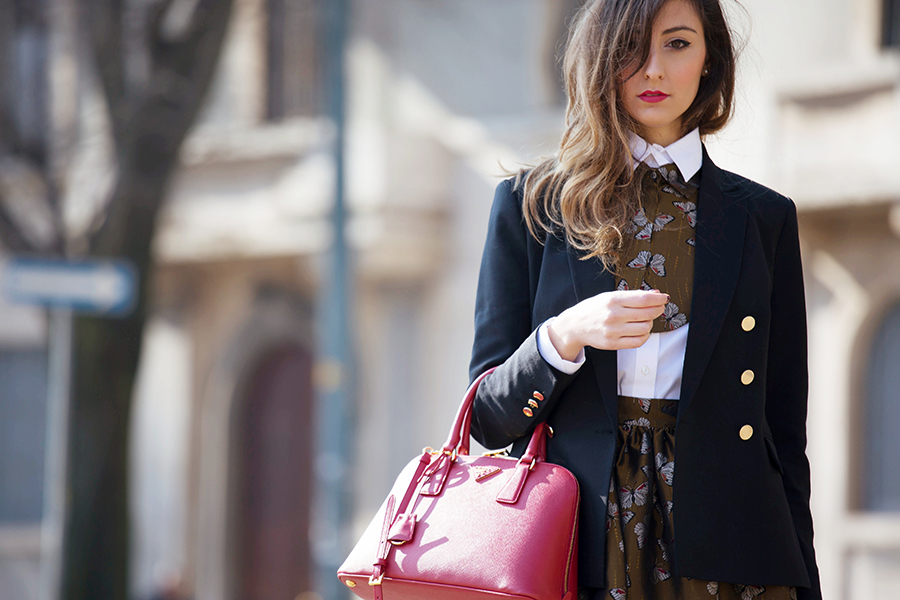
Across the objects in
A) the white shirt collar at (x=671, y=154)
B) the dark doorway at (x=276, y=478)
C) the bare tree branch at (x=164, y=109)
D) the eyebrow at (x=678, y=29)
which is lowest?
the dark doorway at (x=276, y=478)

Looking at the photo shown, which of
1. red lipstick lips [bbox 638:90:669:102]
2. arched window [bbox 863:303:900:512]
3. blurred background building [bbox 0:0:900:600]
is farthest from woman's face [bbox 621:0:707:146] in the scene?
arched window [bbox 863:303:900:512]

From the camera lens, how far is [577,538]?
81.0 inches

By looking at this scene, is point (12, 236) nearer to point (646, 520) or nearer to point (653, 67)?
point (653, 67)

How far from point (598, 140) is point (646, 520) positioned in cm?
69

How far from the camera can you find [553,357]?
6.74ft

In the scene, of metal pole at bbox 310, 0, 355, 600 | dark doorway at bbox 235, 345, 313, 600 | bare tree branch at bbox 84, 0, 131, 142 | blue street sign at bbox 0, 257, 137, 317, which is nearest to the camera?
blue street sign at bbox 0, 257, 137, 317

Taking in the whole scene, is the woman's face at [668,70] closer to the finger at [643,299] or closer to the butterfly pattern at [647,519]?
the finger at [643,299]

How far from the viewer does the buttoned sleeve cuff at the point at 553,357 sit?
2049 mm

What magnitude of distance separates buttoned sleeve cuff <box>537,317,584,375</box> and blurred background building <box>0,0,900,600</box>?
722cm

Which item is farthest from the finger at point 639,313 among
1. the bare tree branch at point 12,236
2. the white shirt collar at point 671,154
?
the bare tree branch at point 12,236

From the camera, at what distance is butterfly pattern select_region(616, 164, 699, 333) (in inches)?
83.7

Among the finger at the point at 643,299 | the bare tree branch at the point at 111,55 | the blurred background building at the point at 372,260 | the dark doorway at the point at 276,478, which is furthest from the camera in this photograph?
the dark doorway at the point at 276,478

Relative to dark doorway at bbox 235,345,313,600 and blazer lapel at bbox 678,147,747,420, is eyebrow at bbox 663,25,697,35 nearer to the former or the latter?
blazer lapel at bbox 678,147,747,420

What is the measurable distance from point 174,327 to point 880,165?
341 inches
